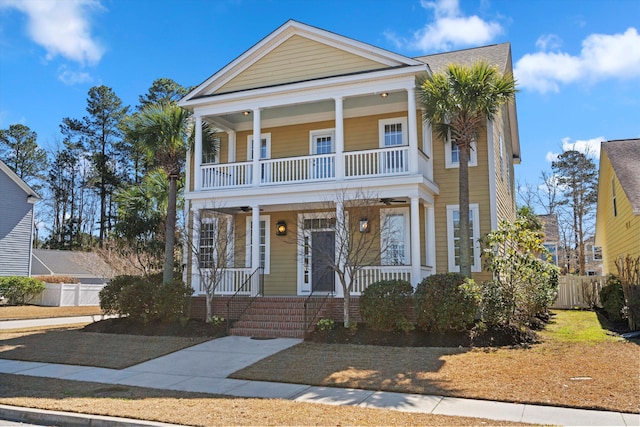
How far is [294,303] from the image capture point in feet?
46.2

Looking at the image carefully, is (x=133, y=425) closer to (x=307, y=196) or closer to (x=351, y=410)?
(x=351, y=410)

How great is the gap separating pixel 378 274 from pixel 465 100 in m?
5.30

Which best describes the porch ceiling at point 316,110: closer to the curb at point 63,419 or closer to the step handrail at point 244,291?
the step handrail at point 244,291

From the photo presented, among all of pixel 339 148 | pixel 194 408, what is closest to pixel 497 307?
pixel 339 148

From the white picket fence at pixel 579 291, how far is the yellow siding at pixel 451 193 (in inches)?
236

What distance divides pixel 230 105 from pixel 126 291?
6588 millimetres

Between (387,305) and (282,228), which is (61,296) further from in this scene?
(387,305)

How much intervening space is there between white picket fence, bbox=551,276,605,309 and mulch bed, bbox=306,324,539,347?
8.55 m

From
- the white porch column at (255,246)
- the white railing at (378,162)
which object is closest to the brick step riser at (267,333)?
the white porch column at (255,246)

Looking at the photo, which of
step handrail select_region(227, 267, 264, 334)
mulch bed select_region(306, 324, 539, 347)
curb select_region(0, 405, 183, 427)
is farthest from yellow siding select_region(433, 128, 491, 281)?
curb select_region(0, 405, 183, 427)

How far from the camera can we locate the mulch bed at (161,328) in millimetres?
13375

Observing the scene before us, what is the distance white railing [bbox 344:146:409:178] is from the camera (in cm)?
1430

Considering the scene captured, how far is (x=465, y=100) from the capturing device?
12.8 meters

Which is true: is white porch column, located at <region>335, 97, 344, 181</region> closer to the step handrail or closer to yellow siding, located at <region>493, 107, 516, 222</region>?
the step handrail
